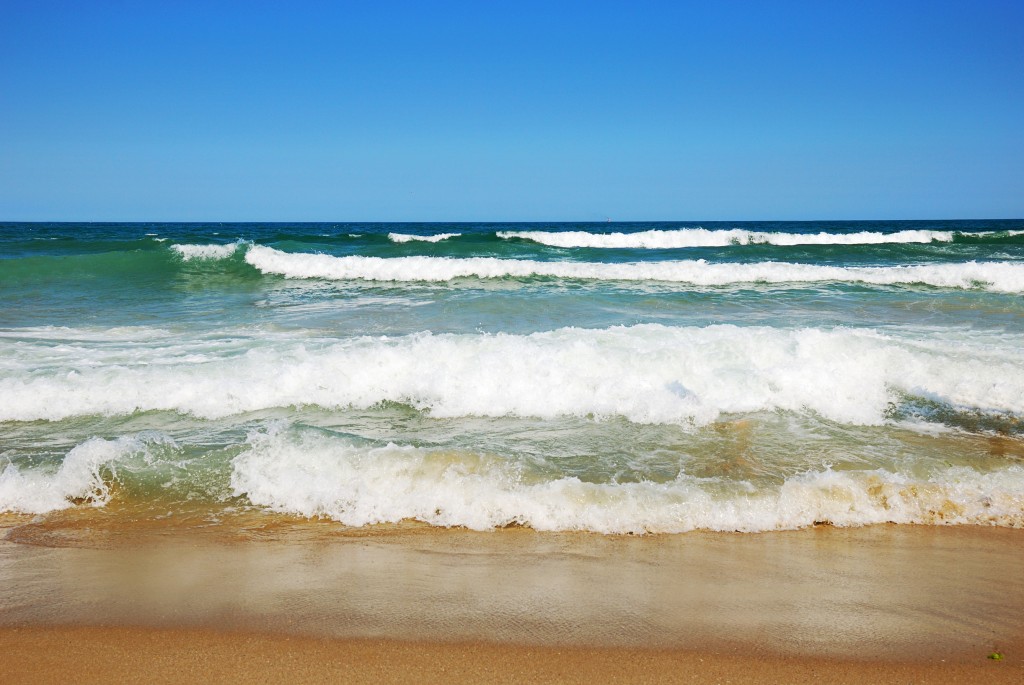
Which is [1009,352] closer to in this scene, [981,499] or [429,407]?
[981,499]

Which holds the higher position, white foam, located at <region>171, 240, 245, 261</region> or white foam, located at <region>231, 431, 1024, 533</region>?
white foam, located at <region>171, 240, 245, 261</region>

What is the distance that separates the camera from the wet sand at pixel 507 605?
2.37 metres

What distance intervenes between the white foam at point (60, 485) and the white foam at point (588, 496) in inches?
33.2

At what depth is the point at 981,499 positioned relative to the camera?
3.91 m

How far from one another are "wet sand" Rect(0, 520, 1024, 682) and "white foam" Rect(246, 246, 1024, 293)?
39.0 feet

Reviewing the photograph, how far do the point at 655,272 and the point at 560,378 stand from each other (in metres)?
10.4

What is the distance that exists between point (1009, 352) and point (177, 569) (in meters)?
7.70

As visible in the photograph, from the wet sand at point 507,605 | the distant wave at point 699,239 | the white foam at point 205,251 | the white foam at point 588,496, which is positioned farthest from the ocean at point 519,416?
the distant wave at point 699,239

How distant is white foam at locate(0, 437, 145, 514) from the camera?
3963 mm

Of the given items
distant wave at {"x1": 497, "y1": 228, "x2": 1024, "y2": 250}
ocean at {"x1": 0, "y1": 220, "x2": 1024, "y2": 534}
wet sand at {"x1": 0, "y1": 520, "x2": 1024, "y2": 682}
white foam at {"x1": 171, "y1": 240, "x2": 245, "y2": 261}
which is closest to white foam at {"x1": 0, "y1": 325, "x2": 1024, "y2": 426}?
ocean at {"x1": 0, "y1": 220, "x2": 1024, "y2": 534}

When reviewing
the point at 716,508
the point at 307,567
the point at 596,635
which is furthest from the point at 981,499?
the point at 307,567

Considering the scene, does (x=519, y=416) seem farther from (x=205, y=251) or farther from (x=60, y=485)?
(x=205, y=251)

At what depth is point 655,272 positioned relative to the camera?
15820 millimetres

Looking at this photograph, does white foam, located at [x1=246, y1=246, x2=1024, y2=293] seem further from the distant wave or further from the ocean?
the distant wave
